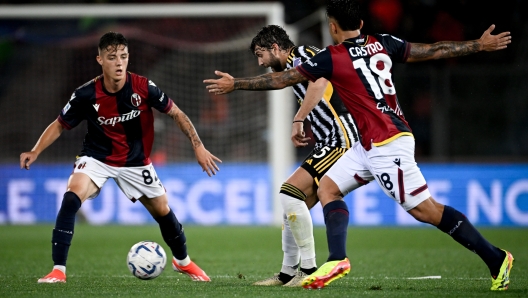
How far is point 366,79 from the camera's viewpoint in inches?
218

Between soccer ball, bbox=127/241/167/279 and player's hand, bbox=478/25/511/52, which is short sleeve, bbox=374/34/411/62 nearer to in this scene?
player's hand, bbox=478/25/511/52

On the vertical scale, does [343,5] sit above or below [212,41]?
below

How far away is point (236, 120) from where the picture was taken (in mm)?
16016

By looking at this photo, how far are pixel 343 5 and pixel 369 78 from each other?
535 mm

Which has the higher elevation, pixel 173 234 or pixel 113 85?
pixel 113 85

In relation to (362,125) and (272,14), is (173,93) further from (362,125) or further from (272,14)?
(362,125)

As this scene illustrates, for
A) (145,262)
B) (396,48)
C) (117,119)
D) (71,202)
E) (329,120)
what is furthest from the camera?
(117,119)

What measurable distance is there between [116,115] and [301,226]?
1.83m

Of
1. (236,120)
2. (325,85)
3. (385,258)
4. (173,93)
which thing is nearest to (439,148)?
(236,120)

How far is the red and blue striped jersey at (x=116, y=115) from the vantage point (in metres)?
6.64

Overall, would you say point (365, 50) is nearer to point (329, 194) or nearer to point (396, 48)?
point (396, 48)

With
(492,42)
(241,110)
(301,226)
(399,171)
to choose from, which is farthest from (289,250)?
(241,110)

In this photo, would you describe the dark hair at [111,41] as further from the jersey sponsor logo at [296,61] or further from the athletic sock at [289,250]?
the athletic sock at [289,250]

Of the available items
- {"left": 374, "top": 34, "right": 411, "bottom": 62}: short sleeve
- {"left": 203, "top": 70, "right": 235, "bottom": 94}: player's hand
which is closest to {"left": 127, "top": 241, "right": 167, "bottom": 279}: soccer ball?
{"left": 203, "top": 70, "right": 235, "bottom": 94}: player's hand
